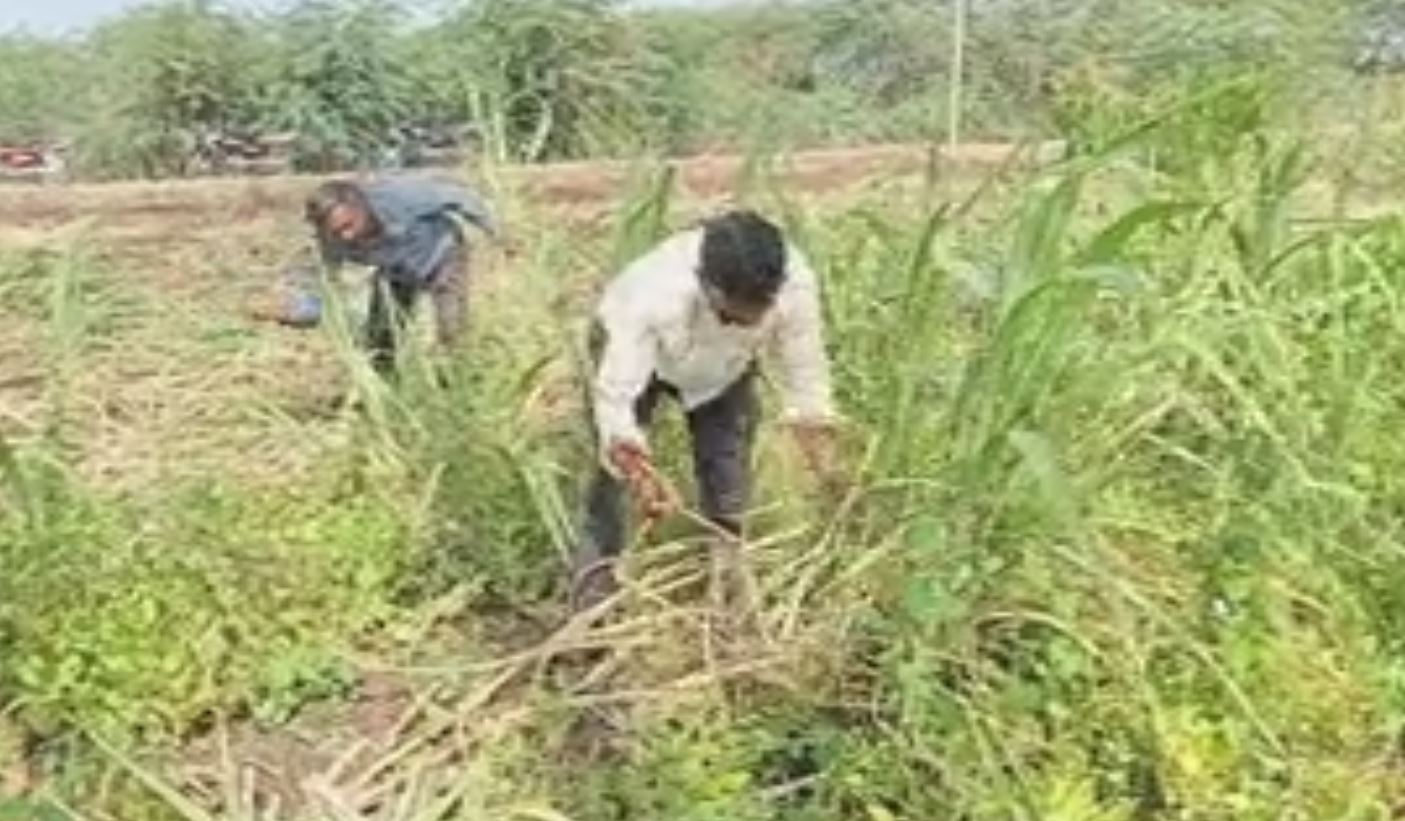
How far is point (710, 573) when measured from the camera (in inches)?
247

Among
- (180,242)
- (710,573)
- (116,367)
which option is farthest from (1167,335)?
(180,242)

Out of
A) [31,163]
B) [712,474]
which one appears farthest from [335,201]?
[31,163]

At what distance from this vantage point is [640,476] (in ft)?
19.0

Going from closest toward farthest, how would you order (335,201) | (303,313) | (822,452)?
(822,452), (335,201), (303,313)

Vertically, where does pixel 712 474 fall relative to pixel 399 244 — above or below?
below

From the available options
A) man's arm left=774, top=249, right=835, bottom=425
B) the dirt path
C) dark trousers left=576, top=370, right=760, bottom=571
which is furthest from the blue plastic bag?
man's arm left=774, top=249, right=835, bottom=425

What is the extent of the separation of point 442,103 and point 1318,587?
501 cm

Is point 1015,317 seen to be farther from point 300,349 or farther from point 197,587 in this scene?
point 300,349

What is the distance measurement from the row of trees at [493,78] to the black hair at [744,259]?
4314mm

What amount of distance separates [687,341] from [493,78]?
4.53m

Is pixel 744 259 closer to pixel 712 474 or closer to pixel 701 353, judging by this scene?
pixel 701 353

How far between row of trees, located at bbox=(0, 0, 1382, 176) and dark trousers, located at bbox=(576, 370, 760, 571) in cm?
375

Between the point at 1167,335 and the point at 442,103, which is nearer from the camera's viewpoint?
the point at 1167,335

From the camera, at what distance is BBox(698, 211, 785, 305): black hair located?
18.3ft
